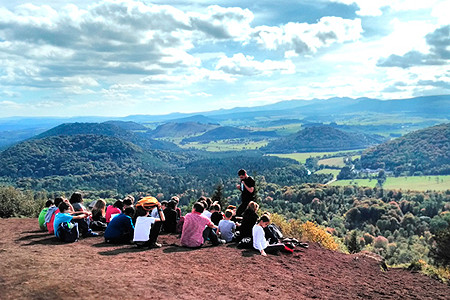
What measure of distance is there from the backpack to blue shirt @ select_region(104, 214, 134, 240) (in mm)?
1392

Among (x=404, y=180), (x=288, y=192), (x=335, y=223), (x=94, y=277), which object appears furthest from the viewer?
(x=404, y=180)

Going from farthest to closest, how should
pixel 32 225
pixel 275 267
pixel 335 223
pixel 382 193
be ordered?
pixel 382 193
pixel 335 223
pixel 32 225
pixel 275 267

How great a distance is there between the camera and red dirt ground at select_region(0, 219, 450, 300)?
8172 mm

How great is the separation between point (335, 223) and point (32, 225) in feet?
305

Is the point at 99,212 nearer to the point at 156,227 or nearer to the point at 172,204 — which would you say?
the point at 172,204

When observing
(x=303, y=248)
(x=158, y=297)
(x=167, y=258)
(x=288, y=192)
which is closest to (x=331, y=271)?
(x=303, y=248)

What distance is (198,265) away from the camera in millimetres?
11188

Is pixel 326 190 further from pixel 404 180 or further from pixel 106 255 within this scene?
pixel 106 255

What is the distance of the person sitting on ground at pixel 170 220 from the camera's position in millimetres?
15930

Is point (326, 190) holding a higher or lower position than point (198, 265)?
lower

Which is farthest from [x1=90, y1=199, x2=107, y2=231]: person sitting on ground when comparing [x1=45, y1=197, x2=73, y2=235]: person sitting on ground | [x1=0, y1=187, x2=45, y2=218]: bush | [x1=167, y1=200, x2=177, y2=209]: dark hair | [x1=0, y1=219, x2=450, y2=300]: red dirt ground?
[x1=0, y1=187, x2=45, y2=218]: bush

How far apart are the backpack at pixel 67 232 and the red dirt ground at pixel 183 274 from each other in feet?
1.15

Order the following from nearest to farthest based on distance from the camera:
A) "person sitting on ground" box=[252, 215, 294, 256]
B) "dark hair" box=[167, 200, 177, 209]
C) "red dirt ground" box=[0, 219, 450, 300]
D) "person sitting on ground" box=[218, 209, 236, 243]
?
"red dirt ground" box=[0, 219, 450, 300] → "person sitting on ground" box=[252, 215, 294, 256] → "person sitting on ground" box=[218, 209, 236, 243] → "dark hair" box=[167, 200, 177, 209]

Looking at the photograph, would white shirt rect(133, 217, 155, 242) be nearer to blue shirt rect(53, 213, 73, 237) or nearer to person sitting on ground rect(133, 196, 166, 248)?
person sitting on ground rect(133, 196, 166, 248)
